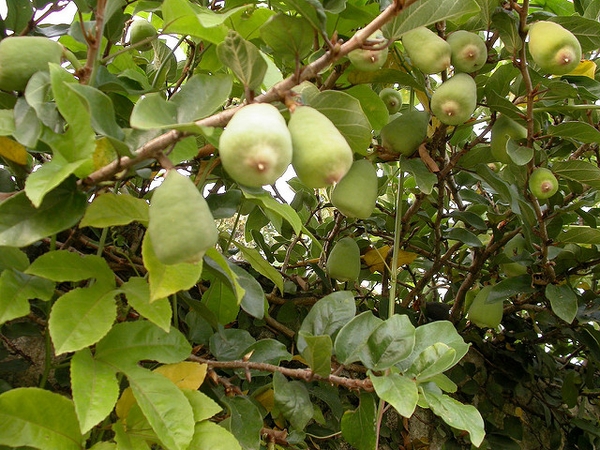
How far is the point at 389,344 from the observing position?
715 millimetres

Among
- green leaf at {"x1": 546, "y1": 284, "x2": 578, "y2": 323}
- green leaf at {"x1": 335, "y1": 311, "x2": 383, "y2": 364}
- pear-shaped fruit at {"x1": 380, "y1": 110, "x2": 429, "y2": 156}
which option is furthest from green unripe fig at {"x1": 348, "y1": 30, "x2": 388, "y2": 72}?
green leaf at {"x1": 546, "y1": 284, "x2": 578, "y2": 323}

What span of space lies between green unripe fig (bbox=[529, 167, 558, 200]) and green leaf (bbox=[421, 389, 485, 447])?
43cm

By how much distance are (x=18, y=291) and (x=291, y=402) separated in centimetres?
39

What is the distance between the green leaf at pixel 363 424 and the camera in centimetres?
79

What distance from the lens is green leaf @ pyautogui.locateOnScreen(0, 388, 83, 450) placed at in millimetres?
553

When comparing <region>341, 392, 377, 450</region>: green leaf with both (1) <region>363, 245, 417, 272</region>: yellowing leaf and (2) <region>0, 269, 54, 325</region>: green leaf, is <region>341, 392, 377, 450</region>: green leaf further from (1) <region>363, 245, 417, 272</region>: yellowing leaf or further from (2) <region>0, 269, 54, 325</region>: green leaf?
(1) <region>363, 245, 417, 272</region>: yellowing leaf

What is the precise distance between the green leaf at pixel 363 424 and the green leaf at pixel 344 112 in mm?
371

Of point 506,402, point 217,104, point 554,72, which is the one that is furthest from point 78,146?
point 506,402

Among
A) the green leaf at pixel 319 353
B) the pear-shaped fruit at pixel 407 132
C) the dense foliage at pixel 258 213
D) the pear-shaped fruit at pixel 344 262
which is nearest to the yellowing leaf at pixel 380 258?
the dense foliage at pixel 258 213

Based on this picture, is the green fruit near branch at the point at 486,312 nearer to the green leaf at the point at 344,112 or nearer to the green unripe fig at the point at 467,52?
the green unripe fig at the point at 467,52

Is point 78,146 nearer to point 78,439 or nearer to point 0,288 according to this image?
point 0,288

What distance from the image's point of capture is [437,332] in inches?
30.6

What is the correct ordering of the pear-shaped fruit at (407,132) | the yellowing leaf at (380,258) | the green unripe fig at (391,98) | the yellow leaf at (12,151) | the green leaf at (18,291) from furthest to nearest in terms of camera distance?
the yellowing leaf at (380,258) < the green unripe fig at (391,98) < the pear-shaped fruit at (407,132) < the yellow leaf at (12,151) < the green leaf at (18,291)

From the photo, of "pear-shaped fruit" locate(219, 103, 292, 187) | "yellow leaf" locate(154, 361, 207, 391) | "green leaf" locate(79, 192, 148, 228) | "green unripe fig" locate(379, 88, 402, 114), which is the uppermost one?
"pear-shaped fruit" locate(219, 103, 292, 187)
